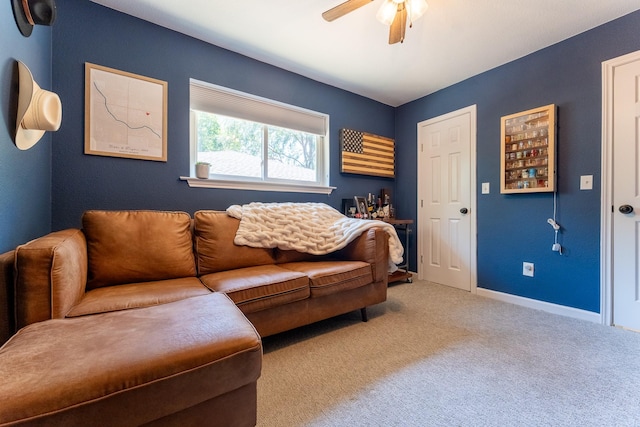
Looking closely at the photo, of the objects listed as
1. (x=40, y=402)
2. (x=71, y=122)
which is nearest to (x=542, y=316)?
(x=40, y=402)

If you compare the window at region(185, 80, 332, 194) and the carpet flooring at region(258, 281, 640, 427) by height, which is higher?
the window at region(185, 80, 332, 194)

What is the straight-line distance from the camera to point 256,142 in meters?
2.76

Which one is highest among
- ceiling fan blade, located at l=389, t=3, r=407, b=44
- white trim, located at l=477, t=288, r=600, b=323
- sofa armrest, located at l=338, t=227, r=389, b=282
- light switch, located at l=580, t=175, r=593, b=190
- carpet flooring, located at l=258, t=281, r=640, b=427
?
ceiling fan blade, located at l=389, t=3, r=407, b=44

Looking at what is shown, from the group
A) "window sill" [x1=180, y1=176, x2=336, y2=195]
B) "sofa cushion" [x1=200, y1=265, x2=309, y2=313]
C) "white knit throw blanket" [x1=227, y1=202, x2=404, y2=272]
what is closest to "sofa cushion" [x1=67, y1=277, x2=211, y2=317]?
"sofa cushion" [x1=200, y1=265, x2=309, y2=313]

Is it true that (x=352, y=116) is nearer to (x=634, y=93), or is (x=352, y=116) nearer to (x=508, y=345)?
(x=634, y=93)

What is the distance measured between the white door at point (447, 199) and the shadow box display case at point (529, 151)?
34cm

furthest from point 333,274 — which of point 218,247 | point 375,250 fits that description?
point 218,247

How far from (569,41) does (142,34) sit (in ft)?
11.9

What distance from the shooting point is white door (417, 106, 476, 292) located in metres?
3.03

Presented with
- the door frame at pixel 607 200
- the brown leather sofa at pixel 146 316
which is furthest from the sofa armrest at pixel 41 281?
the door frame at pixel 607 200

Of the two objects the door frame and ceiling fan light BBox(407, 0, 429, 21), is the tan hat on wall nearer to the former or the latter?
ceiling fan light BBox(407, 0, 429, 21)

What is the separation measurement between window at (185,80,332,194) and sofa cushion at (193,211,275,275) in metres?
0.53

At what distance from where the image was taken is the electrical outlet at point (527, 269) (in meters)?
2.54

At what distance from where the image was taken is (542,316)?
229 cm
